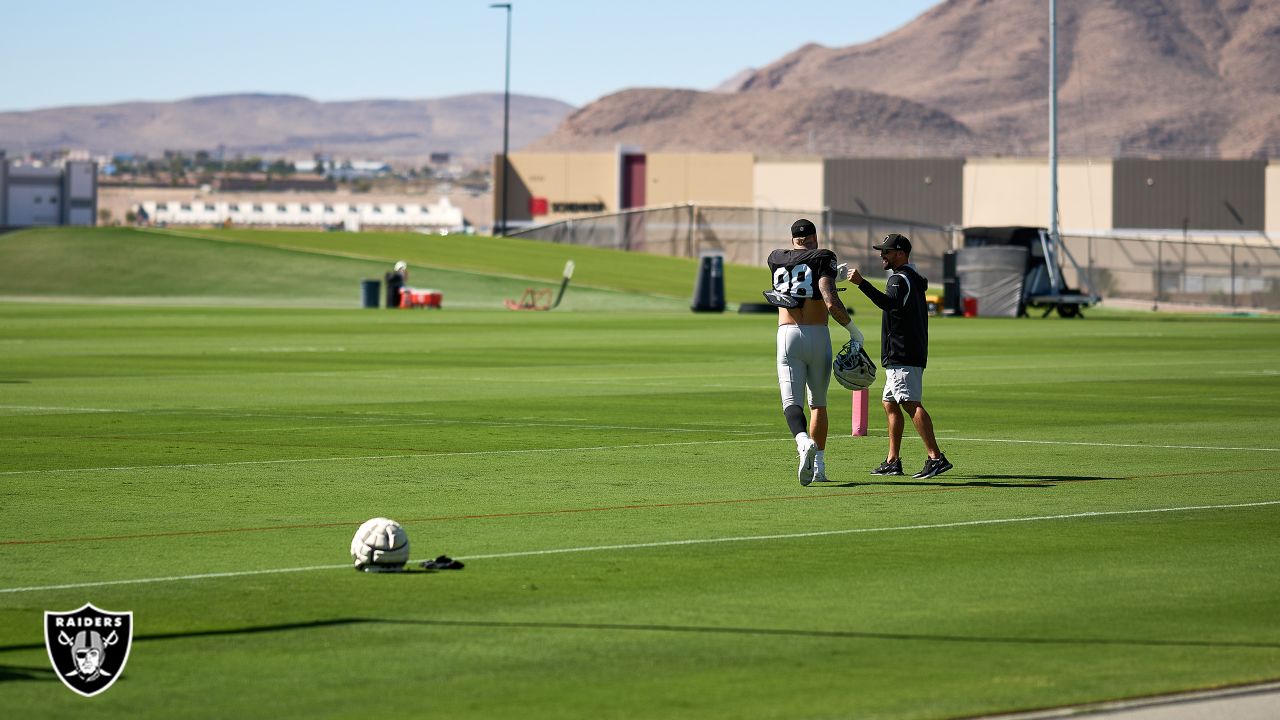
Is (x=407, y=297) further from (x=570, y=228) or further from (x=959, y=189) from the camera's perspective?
(x=959, y=189)

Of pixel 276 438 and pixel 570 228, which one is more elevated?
pixel 570 228

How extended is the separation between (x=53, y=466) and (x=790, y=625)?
9.72 metres

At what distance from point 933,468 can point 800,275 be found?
2.13 m

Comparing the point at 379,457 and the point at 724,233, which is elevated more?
the point at 724,233

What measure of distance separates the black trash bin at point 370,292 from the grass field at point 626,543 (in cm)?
3385

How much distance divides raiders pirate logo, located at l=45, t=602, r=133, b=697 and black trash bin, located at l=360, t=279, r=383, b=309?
56888 millimetres

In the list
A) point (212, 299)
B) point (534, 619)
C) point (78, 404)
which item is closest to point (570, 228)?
point (212, 299)

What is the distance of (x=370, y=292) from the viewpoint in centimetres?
6644

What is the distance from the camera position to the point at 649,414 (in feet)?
78.3

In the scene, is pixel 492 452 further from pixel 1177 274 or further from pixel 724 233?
pixel 724 233

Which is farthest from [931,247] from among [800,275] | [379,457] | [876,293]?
[800,275]

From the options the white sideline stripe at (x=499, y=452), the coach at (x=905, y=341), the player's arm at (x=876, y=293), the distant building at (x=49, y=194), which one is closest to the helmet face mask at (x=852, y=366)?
the coach at (x=905, y=341)

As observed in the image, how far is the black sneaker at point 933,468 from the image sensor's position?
16875mm

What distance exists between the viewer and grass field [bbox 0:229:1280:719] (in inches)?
351
